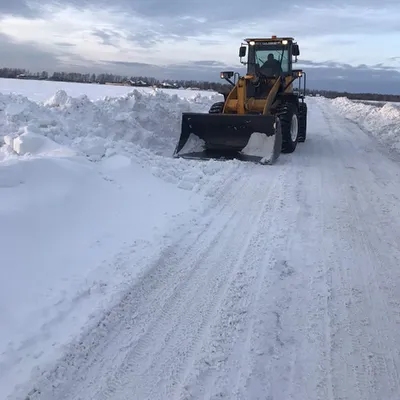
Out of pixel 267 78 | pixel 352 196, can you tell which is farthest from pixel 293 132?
pixel 352 196

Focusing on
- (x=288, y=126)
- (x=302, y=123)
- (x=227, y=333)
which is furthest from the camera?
(x=302, y=123)

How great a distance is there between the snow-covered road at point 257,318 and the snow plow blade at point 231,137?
3.89m

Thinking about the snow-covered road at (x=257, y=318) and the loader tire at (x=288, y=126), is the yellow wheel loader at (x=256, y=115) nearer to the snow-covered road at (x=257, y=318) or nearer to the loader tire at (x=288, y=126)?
the loader tire at (x=288, y=126)

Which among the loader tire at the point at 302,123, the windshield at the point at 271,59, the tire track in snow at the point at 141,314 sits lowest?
the tire track in snow at the point at 141,314

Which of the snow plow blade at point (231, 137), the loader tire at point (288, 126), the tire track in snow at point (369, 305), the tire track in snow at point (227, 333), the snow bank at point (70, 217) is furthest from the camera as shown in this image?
the loader tire at point (288, 126)

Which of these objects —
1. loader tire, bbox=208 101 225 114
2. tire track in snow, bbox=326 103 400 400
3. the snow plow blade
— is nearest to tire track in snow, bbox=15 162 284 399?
tire track in snow, bbox=326 103 400 400

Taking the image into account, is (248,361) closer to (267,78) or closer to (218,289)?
(218,289)

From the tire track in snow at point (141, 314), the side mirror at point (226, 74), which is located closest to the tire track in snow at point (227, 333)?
the tire track in snow at point (141, 314)

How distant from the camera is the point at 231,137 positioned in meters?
11.3

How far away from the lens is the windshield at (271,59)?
13086 mm

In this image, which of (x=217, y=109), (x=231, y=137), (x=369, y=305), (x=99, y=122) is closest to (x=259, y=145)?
(x=231, y=137)

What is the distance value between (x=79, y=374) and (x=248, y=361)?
3.95 feet

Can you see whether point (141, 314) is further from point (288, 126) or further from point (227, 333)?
point (288, 126)

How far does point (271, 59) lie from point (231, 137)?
3.44 metres
